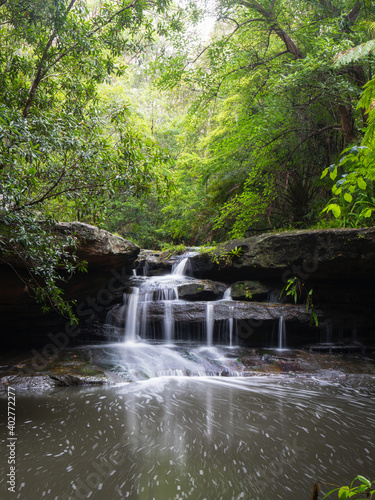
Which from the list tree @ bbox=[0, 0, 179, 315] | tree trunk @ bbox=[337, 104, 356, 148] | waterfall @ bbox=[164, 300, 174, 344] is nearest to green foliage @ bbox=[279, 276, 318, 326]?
waterfall @ bbox=[164, 300, 174, 344]

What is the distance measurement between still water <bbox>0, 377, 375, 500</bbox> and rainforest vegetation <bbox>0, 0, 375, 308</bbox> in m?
1.59

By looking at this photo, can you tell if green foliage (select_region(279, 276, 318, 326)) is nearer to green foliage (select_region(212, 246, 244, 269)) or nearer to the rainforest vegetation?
green foliage (select_region(212, 246, 244, 269))

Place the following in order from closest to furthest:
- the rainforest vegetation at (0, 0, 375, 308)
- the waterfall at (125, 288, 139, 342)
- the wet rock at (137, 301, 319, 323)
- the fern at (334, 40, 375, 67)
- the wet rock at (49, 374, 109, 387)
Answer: the fern at (334, 40, 375, 67), the rainforest vegetation at (0, 0, 375, 308), the wet rock at (49, 374, 109, 387), the wet rock at (137, 301, 319, 323), the waterfall at (125, 288, 139, 342)

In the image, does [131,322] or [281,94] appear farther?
[131,322]

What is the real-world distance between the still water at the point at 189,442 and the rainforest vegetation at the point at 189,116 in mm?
1594

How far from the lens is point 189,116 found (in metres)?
8.73

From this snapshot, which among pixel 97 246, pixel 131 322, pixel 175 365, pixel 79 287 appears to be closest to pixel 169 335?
pixel 131 322

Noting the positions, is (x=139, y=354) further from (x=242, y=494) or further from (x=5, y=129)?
(x=5, y=129)

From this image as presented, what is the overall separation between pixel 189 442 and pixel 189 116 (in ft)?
27.0

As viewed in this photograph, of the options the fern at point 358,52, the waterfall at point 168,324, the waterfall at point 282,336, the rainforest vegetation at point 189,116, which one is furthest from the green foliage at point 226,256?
the fern at point 358,52

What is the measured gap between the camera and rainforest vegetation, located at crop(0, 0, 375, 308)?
11.8ft

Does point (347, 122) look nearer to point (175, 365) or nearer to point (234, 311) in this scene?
point (234, 311)

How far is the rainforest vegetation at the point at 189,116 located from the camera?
3.61m

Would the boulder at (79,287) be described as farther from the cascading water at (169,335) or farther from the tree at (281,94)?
the tree at (281,94)
